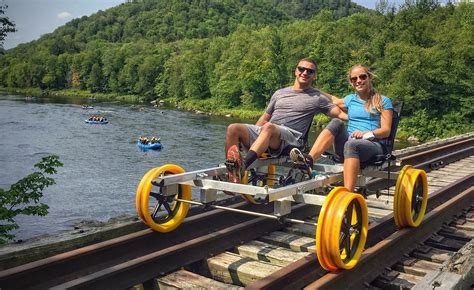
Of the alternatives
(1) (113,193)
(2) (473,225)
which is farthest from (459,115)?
(2) (473,225)

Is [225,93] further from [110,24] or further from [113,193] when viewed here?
[110,24]

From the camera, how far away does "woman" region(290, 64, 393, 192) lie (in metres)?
4.81

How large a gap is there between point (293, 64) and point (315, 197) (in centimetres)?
6482

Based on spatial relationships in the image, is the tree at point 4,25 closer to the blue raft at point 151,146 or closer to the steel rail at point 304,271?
the steel rail at point 304,271

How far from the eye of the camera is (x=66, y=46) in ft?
512

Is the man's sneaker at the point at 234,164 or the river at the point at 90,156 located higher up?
the man's sneaker at the point at 234,164

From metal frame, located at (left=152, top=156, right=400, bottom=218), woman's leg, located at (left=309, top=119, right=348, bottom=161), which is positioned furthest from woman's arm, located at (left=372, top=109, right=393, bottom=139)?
metal frame, located at (left=152, top=156, right=400, bottom=218)

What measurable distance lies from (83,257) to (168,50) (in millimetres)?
107554

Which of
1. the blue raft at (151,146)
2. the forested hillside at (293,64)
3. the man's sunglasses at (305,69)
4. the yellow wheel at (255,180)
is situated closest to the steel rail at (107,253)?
the yellow wheel at (255,180)

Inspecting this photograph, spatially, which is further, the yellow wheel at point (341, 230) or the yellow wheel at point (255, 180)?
the yellow wheel at point (255, 180)

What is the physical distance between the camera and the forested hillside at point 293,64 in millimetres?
43222

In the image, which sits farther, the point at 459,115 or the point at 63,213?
the point at 459,115

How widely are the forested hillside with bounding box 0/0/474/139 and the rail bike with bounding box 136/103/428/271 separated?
7.82m

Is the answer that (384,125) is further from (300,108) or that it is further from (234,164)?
(234,164)
